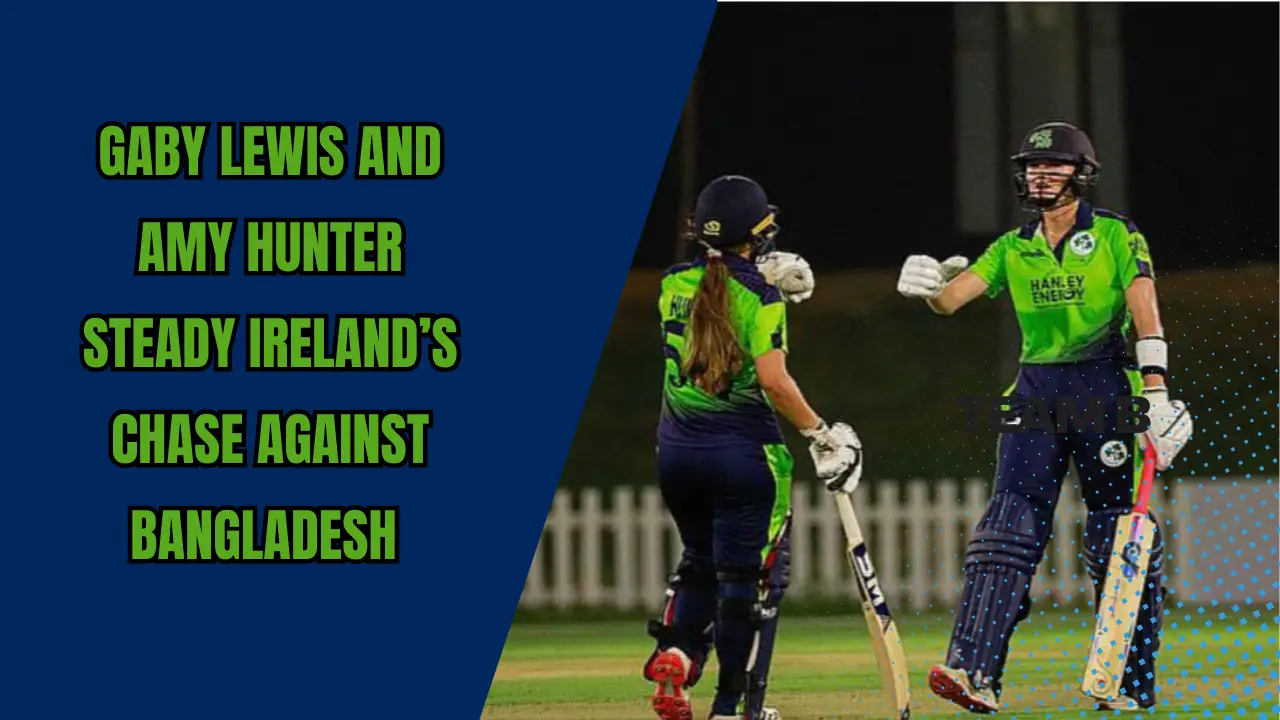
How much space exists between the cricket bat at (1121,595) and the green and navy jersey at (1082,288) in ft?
1.62

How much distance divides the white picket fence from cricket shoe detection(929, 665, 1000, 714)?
673 cm

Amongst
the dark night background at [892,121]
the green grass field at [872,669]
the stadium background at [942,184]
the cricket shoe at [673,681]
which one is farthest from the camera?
the dark night background at [892,121]

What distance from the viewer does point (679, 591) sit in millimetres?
9969

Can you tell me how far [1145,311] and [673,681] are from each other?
2.34m

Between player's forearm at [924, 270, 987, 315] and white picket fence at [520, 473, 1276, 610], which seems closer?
player's forearm at [924, 270, 987, 315]

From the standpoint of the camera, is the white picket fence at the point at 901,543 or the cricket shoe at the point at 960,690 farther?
the white picket fence at the point at 901,543

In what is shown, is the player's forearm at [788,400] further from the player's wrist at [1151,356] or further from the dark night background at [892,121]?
the dark night background at [892,121]

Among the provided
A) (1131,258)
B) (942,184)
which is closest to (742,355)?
(1131,258)

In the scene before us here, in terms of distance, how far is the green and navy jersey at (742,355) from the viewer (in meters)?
9.37

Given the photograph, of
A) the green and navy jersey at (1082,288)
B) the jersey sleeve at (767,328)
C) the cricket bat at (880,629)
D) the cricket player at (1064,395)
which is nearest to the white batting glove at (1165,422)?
the cricket player at (1064,395)

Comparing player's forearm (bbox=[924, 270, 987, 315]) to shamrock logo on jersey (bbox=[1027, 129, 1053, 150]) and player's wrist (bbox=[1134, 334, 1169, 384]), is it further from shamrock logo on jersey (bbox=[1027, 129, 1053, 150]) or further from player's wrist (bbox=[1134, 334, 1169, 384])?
player's wrist (bbox=[1134, 334, 1169, 384])

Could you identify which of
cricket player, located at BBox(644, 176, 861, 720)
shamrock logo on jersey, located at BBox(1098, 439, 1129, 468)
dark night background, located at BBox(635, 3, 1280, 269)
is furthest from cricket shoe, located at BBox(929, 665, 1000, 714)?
dark night background, located at BBox(635, 3, 1280, 269)

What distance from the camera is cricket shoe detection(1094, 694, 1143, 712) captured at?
10.3 meters

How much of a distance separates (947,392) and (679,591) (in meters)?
→ 12.7
